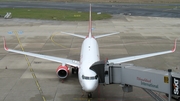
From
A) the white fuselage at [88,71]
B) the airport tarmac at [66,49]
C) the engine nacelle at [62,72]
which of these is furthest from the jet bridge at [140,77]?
Answer: the engine nacelle at [62,72]

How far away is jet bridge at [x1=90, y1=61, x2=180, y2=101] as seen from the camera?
58.7ft

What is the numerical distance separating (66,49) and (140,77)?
25.1 m

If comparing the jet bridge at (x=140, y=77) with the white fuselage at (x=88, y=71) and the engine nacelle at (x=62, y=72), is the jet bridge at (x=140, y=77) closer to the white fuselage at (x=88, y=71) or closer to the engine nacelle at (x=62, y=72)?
the white fuselage at (x=88, y=71)

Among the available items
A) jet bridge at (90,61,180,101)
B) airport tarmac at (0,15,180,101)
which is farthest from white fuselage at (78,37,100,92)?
airport tarmac at (0,15,180,101)

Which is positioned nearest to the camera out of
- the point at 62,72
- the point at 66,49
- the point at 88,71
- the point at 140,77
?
the point at 140,77

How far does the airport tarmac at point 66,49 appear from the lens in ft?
87.9

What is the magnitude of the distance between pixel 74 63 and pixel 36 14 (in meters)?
51.8

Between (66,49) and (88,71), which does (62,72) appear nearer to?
(88,71)

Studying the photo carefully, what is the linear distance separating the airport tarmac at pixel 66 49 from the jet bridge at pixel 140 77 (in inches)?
203

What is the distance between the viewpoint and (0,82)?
29750 mm

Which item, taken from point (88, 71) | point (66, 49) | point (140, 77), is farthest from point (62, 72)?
point (66, 49)

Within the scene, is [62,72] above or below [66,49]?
above

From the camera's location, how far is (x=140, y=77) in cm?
1939

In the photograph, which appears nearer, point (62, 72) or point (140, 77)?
point (140, 77)
